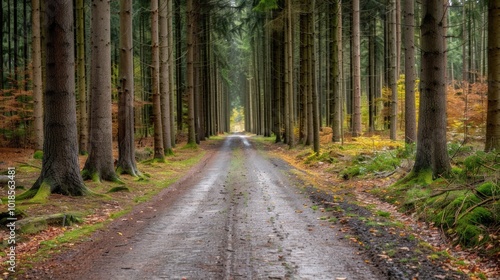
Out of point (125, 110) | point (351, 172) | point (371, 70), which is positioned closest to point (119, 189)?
point (125, 110)

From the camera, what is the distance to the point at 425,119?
9602 millimetres

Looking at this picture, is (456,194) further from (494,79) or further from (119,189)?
(119,189)

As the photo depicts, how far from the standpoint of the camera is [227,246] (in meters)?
5.91

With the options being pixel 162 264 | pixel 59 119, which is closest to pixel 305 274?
pixel 162 264

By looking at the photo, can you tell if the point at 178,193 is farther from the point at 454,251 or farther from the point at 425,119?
the point at 454,251

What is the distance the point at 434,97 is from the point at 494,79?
1497 millimetres

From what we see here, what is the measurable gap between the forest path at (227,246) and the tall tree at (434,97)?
2880 mm

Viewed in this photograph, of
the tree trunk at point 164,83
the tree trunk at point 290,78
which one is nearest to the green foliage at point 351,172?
the tree trunk at point 164,83

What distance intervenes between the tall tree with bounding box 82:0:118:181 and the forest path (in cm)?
318

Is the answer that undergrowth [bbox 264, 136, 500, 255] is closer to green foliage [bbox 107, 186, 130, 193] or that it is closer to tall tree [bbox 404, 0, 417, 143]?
tall tree [bbox 404, 0, 417, 143]

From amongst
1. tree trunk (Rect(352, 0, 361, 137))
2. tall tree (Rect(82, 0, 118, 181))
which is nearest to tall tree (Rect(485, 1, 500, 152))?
tall tree (Rect(82, 0, 118, 181))

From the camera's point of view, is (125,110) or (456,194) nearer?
(456,194)

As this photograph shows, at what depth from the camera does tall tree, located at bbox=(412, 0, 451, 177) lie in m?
9.45

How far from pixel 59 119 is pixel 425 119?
794 cm
